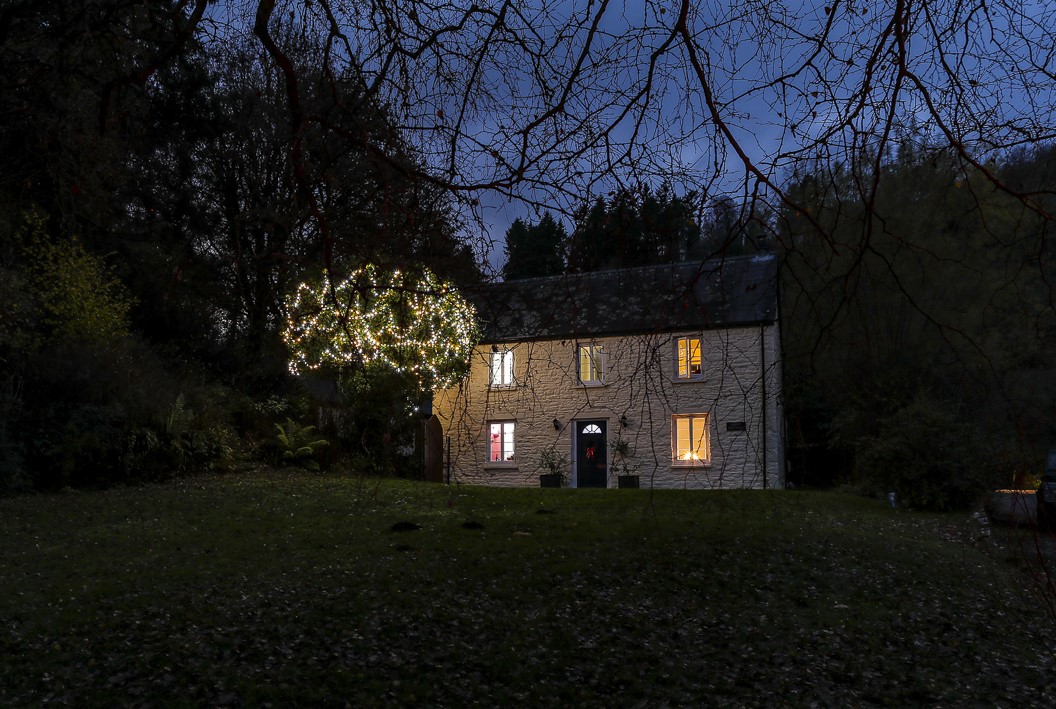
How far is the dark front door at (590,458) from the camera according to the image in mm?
25266

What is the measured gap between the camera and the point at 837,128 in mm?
3922

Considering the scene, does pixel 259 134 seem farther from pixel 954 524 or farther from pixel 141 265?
pixel 954 524

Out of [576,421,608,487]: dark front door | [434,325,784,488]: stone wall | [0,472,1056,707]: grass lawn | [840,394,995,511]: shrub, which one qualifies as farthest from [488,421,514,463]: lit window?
[0,472,1056,707]: grass lawn

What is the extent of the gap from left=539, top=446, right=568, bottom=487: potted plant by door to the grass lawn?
10.4 meters

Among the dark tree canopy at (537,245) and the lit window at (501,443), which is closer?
the dark tree canopy at (537,245)

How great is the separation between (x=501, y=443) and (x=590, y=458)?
9.89 feet

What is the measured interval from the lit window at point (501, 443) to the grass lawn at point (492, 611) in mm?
12004

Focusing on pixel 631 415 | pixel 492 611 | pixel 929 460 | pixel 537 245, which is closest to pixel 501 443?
pixel 631 415

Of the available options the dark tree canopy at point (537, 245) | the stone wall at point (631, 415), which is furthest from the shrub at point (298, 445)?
the dark tree canopy at point (537, 245)

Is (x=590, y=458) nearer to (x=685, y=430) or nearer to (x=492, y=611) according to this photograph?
(x=685, y=430)

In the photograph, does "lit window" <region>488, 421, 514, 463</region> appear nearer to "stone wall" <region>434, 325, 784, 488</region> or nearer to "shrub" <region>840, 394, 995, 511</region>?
"stone wall" <region>434, 325, 784, 488</region>

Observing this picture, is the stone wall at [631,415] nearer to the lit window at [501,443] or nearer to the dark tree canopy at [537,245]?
the lit window at [501,443]

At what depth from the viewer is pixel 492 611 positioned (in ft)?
29.0

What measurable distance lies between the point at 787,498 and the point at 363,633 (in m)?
13.2
